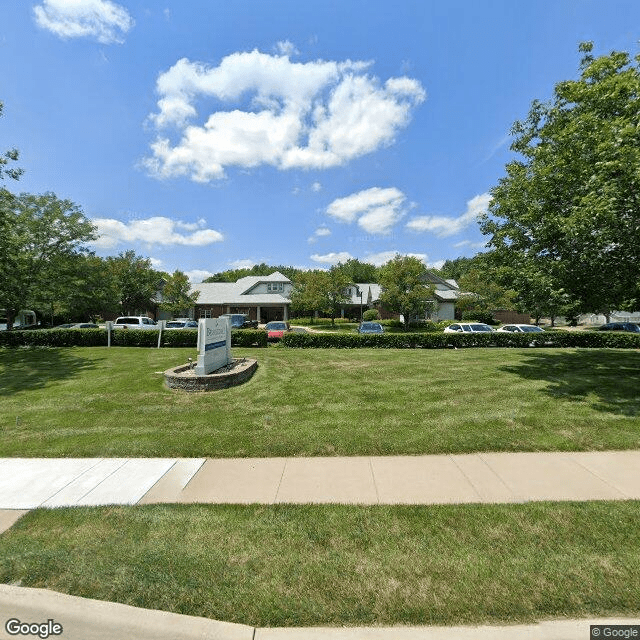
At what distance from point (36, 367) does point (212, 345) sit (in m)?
8.81

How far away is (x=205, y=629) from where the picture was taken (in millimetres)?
2744

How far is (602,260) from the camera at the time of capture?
9461 millimetres

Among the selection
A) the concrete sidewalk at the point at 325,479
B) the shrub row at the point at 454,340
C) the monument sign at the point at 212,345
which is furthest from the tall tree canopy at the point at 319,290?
the concrete sidewalk at the point at 325,479

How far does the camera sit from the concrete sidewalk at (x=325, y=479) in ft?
15.5

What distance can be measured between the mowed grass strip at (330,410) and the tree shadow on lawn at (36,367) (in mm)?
95

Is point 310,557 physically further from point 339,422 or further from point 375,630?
point 339,422

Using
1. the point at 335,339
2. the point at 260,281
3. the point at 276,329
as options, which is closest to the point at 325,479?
the point at 335,339

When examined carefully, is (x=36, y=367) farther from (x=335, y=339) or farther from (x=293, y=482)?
(x=293, y=482)

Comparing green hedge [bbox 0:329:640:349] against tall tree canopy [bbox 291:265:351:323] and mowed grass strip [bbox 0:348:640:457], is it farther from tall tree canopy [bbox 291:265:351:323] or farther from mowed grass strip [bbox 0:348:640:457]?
tall tree canopy [bbox 291:265:351:323]

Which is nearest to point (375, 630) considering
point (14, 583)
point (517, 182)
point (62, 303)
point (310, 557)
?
point (310, 557)

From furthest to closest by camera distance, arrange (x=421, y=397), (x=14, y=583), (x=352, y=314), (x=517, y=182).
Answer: (x=352, y=314) < (x=517, y=182) < (x=421, y=397) < (x=14, y=583)

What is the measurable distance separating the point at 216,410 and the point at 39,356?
14156 millimetres

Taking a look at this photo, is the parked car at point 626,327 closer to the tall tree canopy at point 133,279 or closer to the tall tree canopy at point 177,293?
the tall tree canopy at point 177,293

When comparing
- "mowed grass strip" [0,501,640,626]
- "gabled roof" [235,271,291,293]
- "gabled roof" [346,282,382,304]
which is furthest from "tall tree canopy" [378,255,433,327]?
"mowed grass strip" [0,501,640,626]
